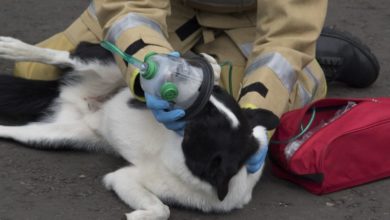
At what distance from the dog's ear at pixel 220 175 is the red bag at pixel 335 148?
35 cm

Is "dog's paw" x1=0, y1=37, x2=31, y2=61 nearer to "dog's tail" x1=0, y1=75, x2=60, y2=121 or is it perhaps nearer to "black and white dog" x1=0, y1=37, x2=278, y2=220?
"black and white dog" x1=0, y1=37, x2=278, y2=220

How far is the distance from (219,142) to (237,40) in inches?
37.1

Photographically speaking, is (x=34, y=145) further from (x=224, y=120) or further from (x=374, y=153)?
(x=374, y=153)

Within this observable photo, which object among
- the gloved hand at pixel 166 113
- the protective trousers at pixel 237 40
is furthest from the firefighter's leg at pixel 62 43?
the gloved hand at pixel 166 113

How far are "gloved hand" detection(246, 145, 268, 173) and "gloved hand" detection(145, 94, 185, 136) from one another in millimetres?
232

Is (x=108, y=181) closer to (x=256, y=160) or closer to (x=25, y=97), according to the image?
(x=256, y=160)

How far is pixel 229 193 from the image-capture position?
2232 mm

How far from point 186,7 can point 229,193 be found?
0.99 metres

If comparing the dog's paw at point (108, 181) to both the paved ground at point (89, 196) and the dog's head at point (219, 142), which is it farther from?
the dog's head at point (219, 142)

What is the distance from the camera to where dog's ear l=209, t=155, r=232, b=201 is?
2.08 m

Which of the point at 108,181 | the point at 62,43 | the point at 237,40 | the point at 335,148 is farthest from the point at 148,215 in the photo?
the point at 62,43

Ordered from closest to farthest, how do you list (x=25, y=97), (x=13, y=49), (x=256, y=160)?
(x=256, y=160) < (x=13, y=49) < (x=25, y=97)

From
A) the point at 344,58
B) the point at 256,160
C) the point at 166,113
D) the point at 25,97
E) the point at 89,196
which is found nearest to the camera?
the point at 166,113

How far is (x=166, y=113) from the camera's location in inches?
81.2
